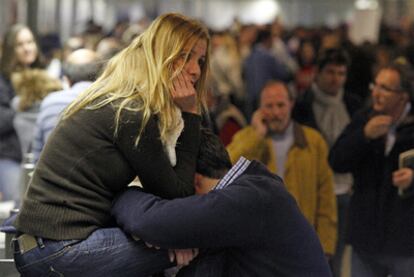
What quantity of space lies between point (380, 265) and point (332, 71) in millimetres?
2087

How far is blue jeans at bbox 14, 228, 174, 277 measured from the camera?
3965mm

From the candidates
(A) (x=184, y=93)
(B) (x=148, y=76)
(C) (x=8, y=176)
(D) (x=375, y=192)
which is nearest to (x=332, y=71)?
(D) (x=375, y=192)

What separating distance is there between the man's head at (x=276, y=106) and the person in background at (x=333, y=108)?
16 centimetres

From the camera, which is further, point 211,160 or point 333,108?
point 333,108

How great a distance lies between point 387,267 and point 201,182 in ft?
6.97

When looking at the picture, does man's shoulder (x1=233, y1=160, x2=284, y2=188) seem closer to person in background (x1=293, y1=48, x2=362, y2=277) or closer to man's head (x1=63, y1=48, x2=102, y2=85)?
person in background (x1=293, y1=48, x2=362, y2=277)

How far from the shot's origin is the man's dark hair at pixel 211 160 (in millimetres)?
4320

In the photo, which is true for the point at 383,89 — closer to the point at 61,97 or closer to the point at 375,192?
the point at 375,192

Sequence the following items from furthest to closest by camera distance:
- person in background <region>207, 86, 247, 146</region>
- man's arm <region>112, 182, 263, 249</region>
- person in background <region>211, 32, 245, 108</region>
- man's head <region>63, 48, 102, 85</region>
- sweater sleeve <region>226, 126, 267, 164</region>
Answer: person in background <region>211, 32, 245, 108</region> < man's head <region>63, 48, 102, 85</region> < person in background <region>207, 86, 247, 146</region> < sweater sleeve <region>226, 126, 267, 164</region> < man's arm <region>112, 182, 263, 249</region>

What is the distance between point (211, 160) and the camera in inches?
171

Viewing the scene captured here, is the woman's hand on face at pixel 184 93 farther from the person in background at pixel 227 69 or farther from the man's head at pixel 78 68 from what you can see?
the person in background at pixel 227 69

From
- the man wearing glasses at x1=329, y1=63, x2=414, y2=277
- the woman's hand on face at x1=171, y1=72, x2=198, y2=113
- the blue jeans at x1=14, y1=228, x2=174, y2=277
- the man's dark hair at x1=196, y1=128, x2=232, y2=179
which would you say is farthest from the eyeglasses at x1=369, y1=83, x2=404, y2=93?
the blue jeans at x1=14, y1=228, x2=174, y2=277

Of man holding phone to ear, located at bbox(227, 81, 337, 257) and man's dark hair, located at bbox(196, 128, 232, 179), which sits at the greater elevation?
man's dark hair, located at bbox(196, 128, 232, 179)

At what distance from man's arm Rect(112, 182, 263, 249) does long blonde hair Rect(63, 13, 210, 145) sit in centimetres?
28
